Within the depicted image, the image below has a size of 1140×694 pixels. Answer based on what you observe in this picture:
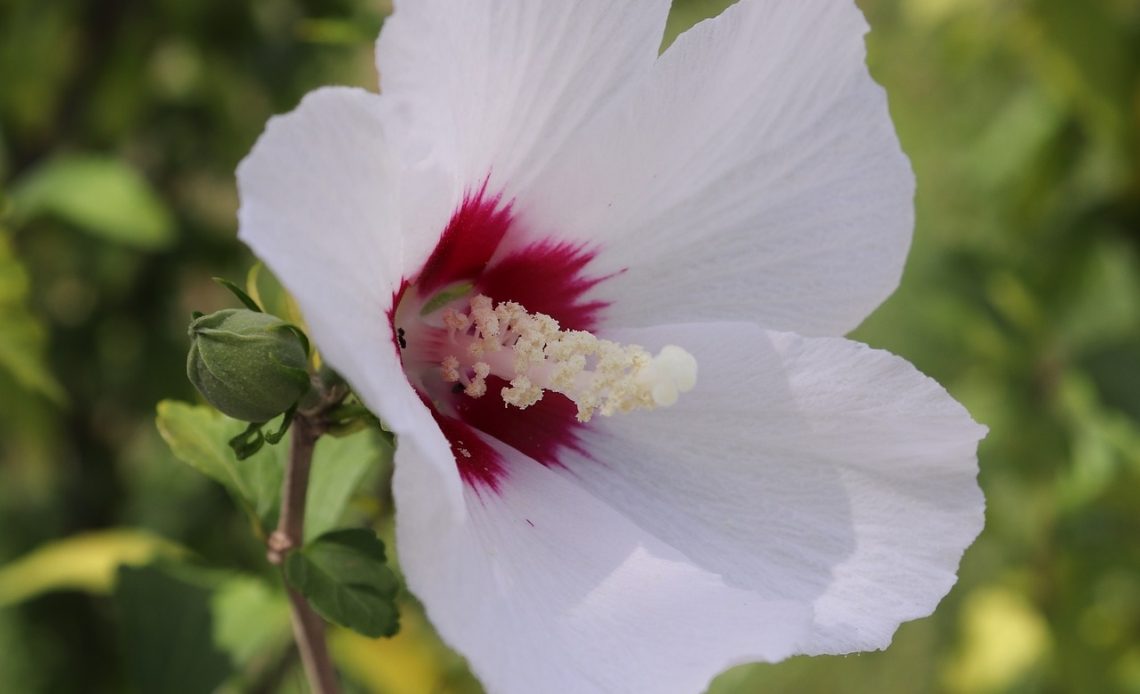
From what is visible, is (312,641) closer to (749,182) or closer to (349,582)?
(349,582)

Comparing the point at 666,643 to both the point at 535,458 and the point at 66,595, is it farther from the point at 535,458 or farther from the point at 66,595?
the point at 66,595

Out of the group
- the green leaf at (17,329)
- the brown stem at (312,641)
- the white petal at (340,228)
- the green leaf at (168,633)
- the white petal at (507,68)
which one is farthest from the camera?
the green leaf at (17,329)

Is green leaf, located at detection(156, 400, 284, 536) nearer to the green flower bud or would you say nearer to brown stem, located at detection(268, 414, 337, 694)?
brown stem, located at detection(268, 414, 337, 694)

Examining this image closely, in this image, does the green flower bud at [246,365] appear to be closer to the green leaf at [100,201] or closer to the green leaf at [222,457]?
the green leaf at [222,457]

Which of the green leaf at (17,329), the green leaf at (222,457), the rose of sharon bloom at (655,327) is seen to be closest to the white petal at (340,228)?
the rose of sharon bloom at (655,327)

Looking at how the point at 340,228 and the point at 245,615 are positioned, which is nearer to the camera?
the point at 340,228

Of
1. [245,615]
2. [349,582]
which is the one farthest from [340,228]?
[245,615]
